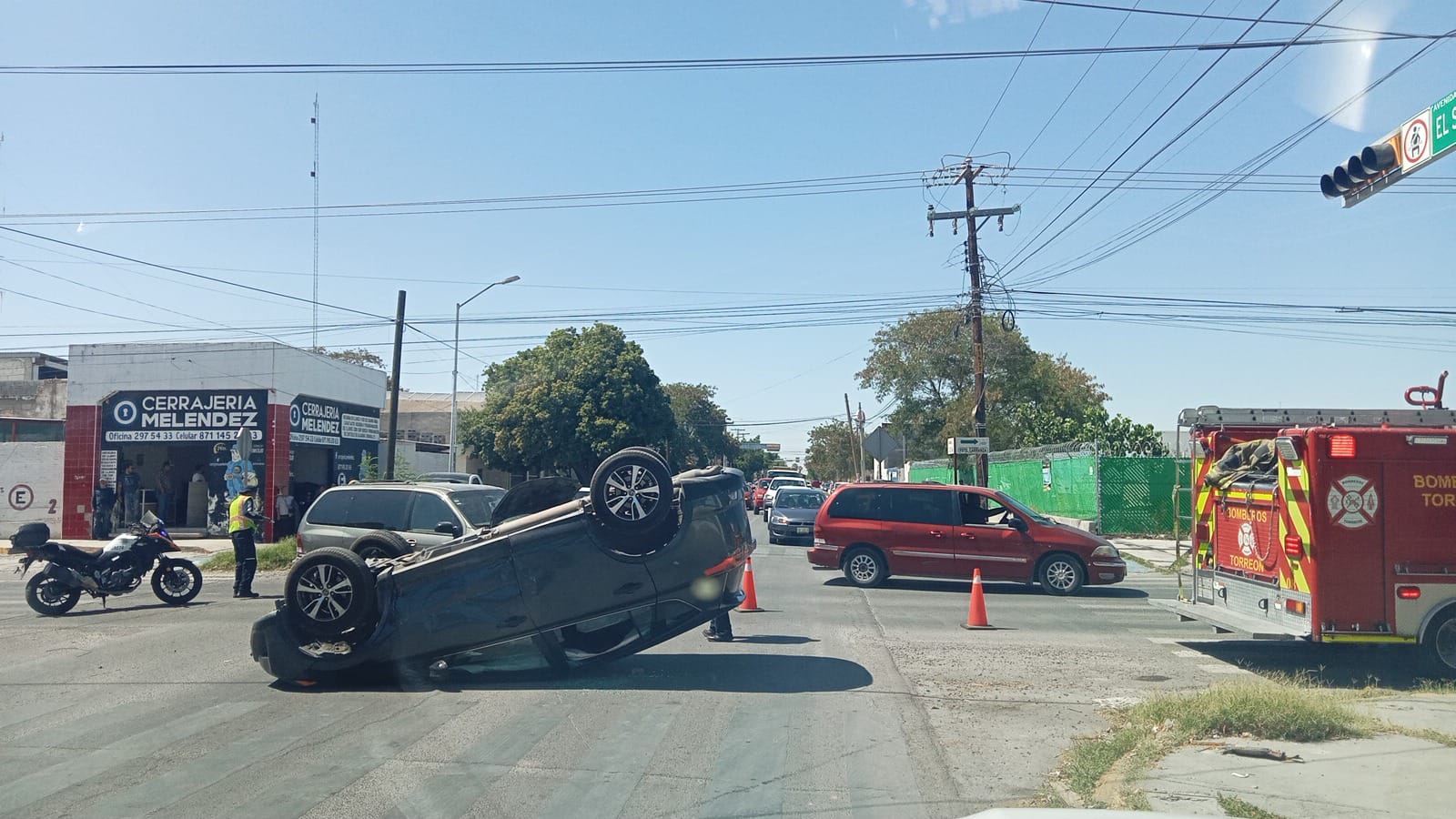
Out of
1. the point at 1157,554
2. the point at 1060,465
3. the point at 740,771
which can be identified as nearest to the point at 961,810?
the point at 740,771

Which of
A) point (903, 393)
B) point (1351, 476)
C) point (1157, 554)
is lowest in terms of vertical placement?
point (1157, 554)

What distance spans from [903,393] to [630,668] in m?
54.7

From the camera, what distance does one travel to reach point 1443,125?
974cm

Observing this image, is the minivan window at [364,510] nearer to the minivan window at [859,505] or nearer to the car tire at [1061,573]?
the minivan window at [859,505]

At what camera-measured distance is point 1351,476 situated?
33.1 ft

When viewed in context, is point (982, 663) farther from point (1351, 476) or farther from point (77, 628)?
point (77, 628)

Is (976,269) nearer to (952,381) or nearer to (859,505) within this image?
(859,505)

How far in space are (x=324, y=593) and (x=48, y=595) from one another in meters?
7.12

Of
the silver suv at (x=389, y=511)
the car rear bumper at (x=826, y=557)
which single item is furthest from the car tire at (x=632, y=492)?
the car rear bumper at (x=826, y=557)

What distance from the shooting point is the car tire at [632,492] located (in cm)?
914

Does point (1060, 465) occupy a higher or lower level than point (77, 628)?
higher

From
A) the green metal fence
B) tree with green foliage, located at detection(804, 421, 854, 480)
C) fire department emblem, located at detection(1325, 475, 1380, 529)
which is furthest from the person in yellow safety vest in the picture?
tree with green foliage, located at detection(804, 421, 854, 480)

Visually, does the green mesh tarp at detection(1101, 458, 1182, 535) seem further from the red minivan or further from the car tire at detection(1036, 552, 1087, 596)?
the car tire at detection(1036, 552, 1087, 596)

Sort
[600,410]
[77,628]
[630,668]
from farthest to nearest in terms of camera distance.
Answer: [600,410] < [77,628] < [630,668]
